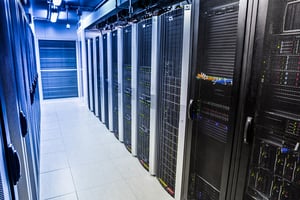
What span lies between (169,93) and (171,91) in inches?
1.8

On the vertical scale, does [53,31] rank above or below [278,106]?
above

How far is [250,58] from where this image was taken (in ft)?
3.79

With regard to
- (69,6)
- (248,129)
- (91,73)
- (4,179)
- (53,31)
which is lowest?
(4,179)

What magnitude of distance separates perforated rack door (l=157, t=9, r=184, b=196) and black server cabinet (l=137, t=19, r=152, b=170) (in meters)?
0.32

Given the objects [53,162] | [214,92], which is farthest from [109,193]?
[214,92]

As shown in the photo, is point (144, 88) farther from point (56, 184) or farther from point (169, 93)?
point (56, 184)

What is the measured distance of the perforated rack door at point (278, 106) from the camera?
986mm

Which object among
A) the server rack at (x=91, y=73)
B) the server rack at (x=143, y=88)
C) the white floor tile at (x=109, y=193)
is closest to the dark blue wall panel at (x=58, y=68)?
the server rack at (x=91, y=73)

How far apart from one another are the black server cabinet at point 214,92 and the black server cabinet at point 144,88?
954 millimetres

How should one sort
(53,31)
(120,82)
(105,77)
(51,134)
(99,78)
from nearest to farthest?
(120,82)
(51,134)
(105,77)
(99,78)
(53,31)

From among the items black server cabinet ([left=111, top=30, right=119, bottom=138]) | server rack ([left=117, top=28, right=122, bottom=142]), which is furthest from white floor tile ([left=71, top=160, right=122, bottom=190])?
black server cabinet ([left=111, top=30, right=119, bottom=138])

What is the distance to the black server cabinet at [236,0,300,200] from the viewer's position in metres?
0.99

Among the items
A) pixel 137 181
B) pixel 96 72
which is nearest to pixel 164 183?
pixel 137 181

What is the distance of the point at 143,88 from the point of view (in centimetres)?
272
